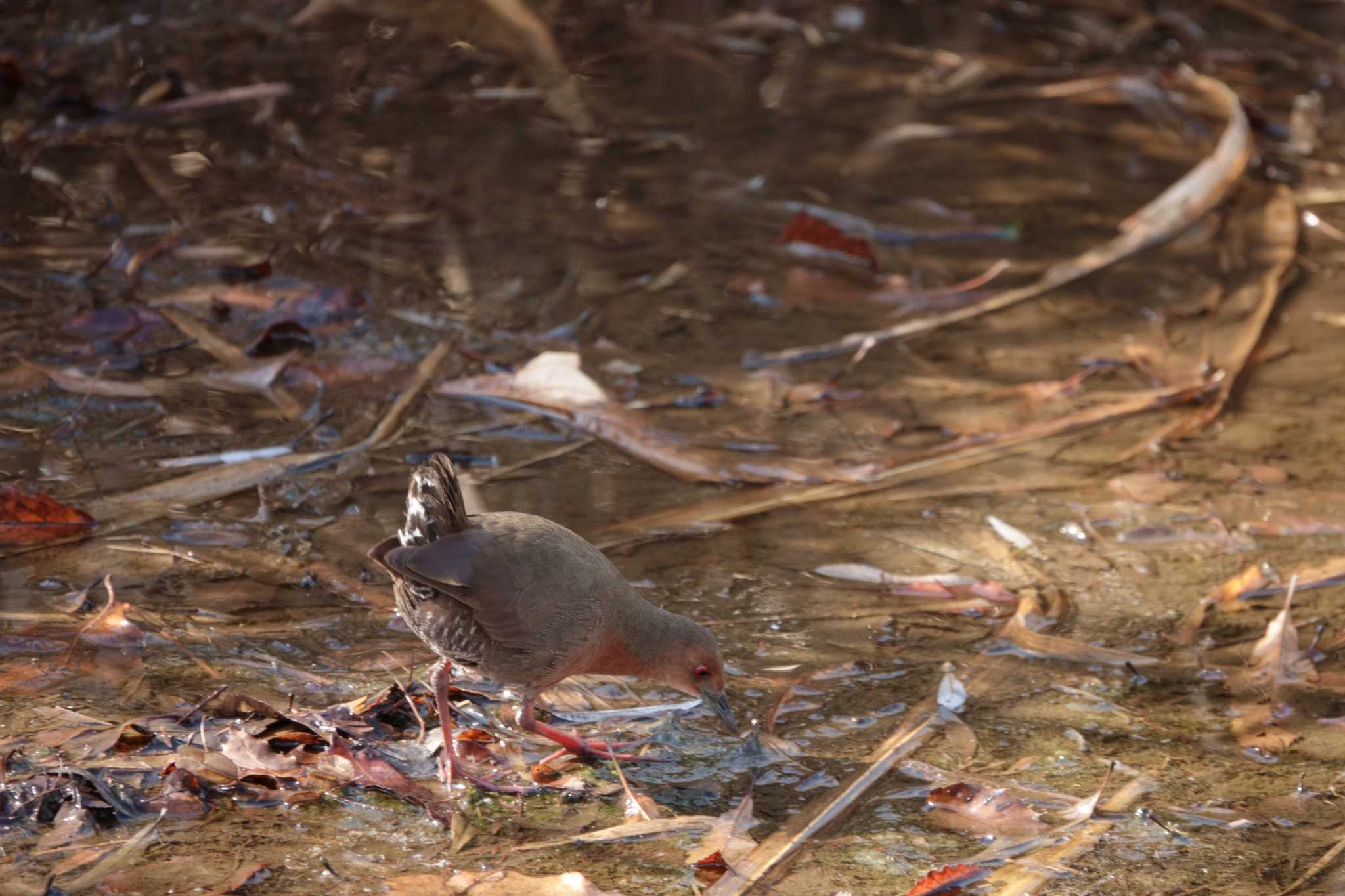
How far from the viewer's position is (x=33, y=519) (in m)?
4.45

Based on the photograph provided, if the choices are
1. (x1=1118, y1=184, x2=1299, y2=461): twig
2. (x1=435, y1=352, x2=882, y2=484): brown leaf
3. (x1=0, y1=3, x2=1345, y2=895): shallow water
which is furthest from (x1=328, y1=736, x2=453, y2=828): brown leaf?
(x1=1118, y1=184, x2=1299, y2=461): twig

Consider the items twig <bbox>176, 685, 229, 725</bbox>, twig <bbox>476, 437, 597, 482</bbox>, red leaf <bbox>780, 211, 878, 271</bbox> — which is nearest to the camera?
twig <bbox>176, 685, 229, 725</bbox>

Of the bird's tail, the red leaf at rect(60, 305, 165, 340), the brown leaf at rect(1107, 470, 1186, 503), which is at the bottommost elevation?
the brown leaf at rect(1107, 470, 1186, 503)

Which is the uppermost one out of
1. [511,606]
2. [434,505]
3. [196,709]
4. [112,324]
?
[434,505]

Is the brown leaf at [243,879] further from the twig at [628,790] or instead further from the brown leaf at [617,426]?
the brown leaf at [617,426]

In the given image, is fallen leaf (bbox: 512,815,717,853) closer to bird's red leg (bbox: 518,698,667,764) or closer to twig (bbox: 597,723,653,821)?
twig (bbox: 597,723,653,821)

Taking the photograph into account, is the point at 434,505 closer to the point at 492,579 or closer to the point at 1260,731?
the point at 492,579

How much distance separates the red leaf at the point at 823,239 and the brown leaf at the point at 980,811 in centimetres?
396

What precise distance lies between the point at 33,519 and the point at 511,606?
6.07 feet

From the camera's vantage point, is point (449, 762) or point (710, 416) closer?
point (449, 762)

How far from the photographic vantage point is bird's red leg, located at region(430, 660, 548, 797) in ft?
11.6

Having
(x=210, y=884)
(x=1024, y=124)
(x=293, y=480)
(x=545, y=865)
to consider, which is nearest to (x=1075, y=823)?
(x=545, y=865)

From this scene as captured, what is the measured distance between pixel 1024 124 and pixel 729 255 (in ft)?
9.52

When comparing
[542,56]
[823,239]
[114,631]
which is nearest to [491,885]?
[114,631]
